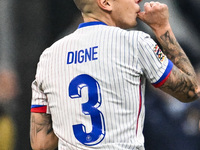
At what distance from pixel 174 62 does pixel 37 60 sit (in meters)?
1.42

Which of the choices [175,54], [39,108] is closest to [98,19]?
[175,54]

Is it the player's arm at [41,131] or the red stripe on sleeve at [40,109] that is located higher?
the red stripe on sleeve at [40,109]

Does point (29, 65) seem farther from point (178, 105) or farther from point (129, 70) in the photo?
point (129, 70)

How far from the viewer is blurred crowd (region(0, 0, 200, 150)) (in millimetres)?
2857

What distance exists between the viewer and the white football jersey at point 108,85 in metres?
1.63

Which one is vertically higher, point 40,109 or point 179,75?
point 179,75

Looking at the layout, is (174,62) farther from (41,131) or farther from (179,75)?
(41,131)

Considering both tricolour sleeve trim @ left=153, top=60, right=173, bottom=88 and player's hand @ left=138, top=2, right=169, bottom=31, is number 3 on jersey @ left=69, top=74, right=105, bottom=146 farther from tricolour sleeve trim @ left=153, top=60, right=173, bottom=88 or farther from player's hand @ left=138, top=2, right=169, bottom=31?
player's hand @ left=138, top=2, right=169, bottom=31

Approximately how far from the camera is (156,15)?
1.89m

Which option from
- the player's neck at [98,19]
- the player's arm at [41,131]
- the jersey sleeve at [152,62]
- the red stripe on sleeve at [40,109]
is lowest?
the player's arm at [41,131]

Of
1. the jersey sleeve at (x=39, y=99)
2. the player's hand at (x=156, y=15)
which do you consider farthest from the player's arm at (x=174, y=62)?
the jersey sleeve at (x=39, y=99)

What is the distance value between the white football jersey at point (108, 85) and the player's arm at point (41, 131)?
0.22 metres

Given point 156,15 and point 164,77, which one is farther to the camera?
point 156,15

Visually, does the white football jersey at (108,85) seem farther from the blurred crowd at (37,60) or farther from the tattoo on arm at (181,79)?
the blurred crowd at (37,60)
